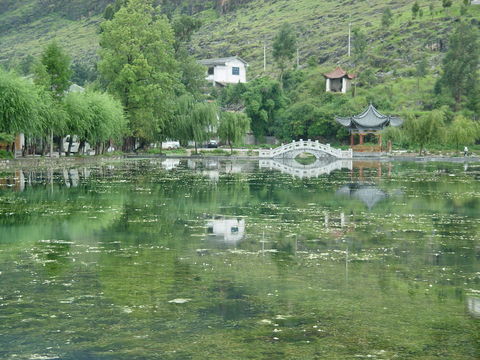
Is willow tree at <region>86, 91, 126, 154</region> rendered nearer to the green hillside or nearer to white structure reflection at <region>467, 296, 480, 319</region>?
white structure reflection at <region>467, 296, 480, 319</region>

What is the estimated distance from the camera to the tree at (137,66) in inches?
2899

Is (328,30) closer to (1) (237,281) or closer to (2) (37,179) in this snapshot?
(2) (37,179)

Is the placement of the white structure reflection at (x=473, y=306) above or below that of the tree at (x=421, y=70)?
below

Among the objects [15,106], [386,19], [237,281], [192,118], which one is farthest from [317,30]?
[237,281]

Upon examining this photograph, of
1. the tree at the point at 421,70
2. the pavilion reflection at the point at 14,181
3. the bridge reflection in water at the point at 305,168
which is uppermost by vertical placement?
the tree at the point at 421,70

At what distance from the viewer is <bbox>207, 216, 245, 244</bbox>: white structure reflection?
19.5 m

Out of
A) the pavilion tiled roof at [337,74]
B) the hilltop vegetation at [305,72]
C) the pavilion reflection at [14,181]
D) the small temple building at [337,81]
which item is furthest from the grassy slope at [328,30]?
the pavilion reflection at [14,181]

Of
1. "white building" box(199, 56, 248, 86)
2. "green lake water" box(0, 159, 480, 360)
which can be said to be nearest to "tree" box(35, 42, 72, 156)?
"green lake water" box(0, 159, 480, 360)

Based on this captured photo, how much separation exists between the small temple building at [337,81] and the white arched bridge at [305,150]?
26056 mm

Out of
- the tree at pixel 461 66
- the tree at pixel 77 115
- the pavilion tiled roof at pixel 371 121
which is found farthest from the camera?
the tree at pixel 461 66

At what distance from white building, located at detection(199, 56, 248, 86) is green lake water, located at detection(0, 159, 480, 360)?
10144cm

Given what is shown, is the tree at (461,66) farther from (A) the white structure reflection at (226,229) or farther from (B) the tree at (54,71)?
(A) the white structure reflection at (226,229)

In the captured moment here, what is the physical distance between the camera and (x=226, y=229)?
2130 cm

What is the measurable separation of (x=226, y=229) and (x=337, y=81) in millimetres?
91747
